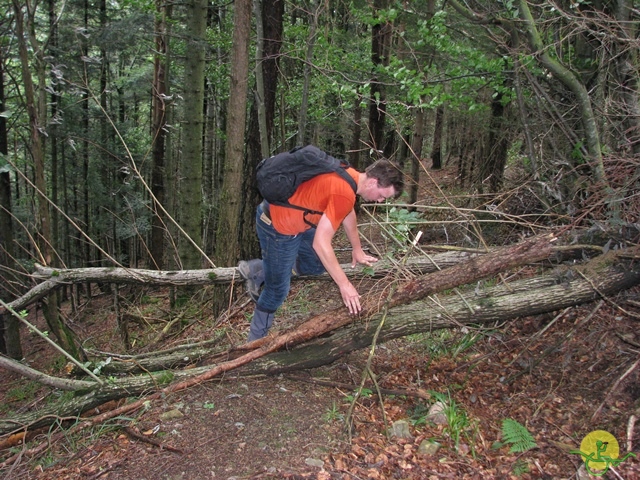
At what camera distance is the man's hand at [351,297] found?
11.5 feet

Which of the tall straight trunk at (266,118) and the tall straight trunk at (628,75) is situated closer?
the tall straight trunk at (628,75)

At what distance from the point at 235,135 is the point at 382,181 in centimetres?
290

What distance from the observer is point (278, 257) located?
12.6 feet

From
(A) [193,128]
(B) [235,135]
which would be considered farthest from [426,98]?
(A) [193,128]

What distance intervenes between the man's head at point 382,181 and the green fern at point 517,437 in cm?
192

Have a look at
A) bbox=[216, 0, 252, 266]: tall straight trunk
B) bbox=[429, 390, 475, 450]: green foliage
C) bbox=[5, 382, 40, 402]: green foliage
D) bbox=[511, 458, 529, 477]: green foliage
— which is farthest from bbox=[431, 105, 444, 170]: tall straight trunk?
bbox=[511, 458, 529, 477]: green foliage

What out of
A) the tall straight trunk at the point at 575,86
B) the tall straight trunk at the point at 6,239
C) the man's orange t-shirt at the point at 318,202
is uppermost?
the tall straight trunk at the point at 575,86

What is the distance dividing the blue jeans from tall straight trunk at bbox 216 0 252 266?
71.2 inches

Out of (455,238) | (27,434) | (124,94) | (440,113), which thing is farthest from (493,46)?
(124,94)

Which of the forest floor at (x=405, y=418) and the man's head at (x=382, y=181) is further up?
the man's head at (x=382, y=181)

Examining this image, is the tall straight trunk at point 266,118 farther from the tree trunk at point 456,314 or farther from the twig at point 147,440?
the twig at point 147,440

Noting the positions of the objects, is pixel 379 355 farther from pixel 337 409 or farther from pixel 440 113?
pixel 440 113

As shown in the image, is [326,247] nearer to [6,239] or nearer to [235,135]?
A: [235,135]

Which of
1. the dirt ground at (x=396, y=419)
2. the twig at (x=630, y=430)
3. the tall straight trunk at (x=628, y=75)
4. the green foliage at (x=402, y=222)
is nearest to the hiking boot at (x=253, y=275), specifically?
the dirt ground at (x=396, y=419)
